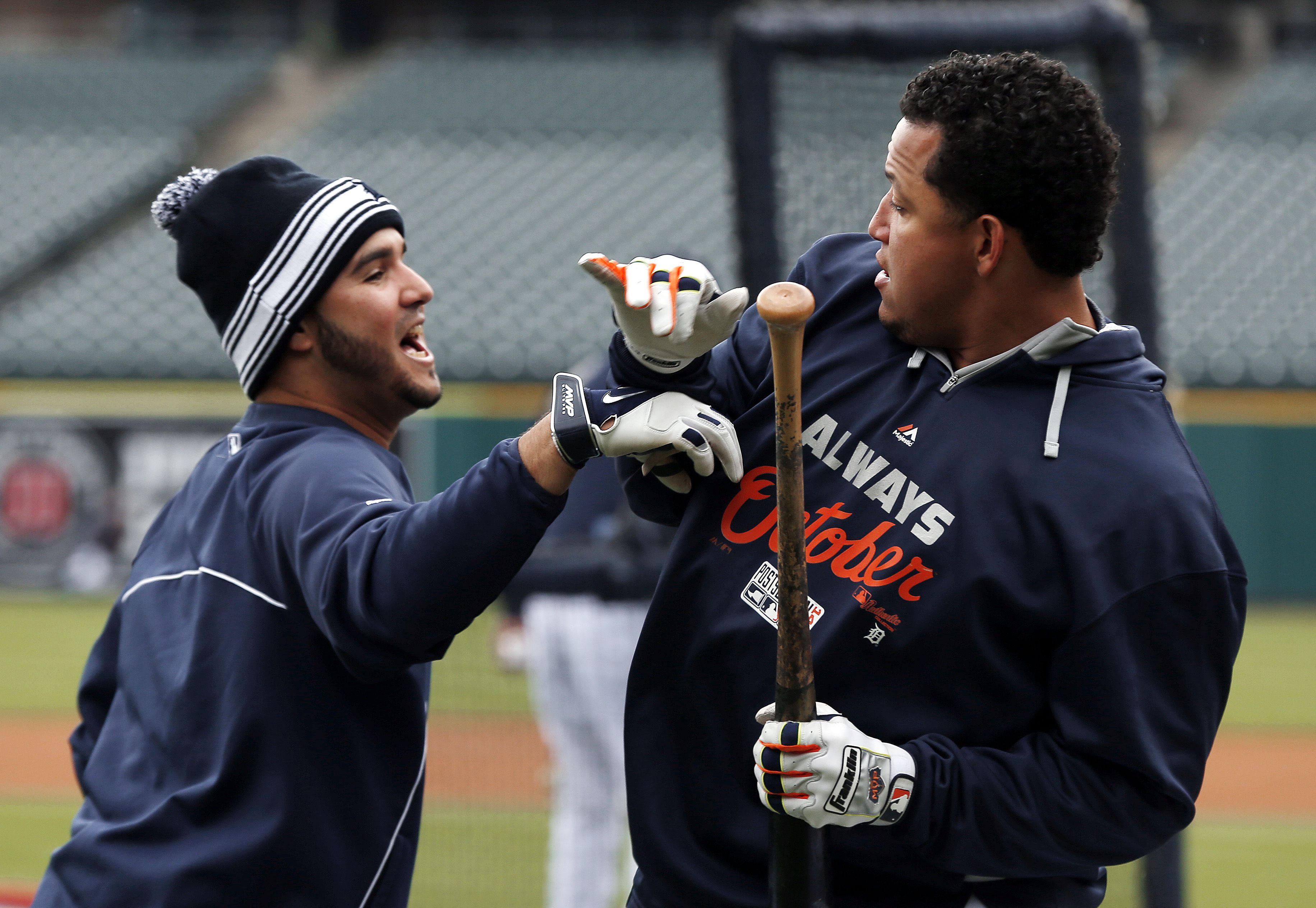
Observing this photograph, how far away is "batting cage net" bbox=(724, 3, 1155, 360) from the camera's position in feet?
9.50

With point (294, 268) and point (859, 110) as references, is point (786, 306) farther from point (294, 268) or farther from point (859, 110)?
point (859, 110)

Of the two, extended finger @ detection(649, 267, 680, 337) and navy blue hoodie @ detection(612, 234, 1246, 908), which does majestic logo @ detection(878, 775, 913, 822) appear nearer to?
navy blue hoodie @ detection(612, 234, 1246, 908)

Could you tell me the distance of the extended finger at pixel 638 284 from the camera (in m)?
1.67

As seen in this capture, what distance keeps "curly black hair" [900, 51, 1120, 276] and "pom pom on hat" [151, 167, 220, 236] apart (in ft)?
3.70

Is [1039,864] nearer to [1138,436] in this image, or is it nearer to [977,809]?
A: [977,809]

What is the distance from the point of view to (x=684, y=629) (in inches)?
74.9


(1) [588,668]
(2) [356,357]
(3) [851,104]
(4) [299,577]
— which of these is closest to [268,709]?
(4) [299,577]

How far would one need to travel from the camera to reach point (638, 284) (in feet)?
5.54

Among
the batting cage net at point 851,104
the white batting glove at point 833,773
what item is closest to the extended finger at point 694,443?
the white batting glove at point 833,773

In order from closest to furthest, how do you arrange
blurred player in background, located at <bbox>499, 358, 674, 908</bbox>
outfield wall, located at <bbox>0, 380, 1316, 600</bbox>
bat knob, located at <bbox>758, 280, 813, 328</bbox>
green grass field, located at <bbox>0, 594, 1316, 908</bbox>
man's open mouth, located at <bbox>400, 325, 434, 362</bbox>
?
1. bat knob, located at <bbox>758, 280, 813, 328</bbox>
2. man's open mouth, located at <bbox>400, 325, 434, 362</bbox>
3. blurred player in background, located at <bbox>499, 358, 674, 908</bbox>
4. green grass field, located at <bbox>0, 594, 1316, 908</bbox>
5. outfield wall, located at <bbox>0, 380, 1316, 600</bbox>

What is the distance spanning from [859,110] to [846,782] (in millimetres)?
1998

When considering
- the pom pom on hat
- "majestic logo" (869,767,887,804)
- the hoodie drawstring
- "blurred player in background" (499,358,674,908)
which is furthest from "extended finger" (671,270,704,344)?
"blurred player in background" (499,358,674,908)

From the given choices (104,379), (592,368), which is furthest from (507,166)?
(592,368)

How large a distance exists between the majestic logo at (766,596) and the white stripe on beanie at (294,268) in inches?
31.4
